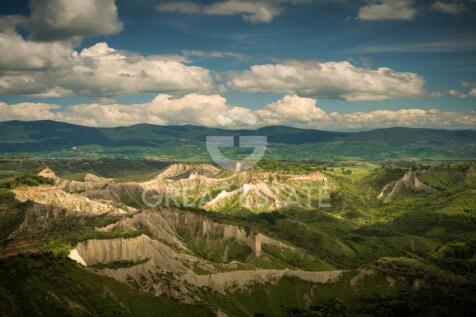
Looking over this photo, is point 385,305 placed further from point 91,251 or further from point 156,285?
point 91,251

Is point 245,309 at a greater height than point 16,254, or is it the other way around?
point 16,254

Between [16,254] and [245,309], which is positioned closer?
[16,254]

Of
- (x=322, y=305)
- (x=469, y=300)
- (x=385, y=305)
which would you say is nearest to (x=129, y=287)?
(x=322, y=305)

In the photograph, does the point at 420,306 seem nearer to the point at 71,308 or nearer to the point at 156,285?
the point at 156,285

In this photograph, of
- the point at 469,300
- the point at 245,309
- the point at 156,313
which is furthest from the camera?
the point at 245,309

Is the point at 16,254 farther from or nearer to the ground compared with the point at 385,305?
farther from the ground

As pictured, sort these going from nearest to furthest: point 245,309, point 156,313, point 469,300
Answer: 1. point 156,313
2. point 469,300
3. point 245,309

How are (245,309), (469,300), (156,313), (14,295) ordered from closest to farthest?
(14,295) < (156,313) < (469,300) < (245,309)

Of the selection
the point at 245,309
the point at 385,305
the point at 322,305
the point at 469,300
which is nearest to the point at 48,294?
the point at 245,309

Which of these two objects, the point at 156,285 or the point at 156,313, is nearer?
the point at 156,313
